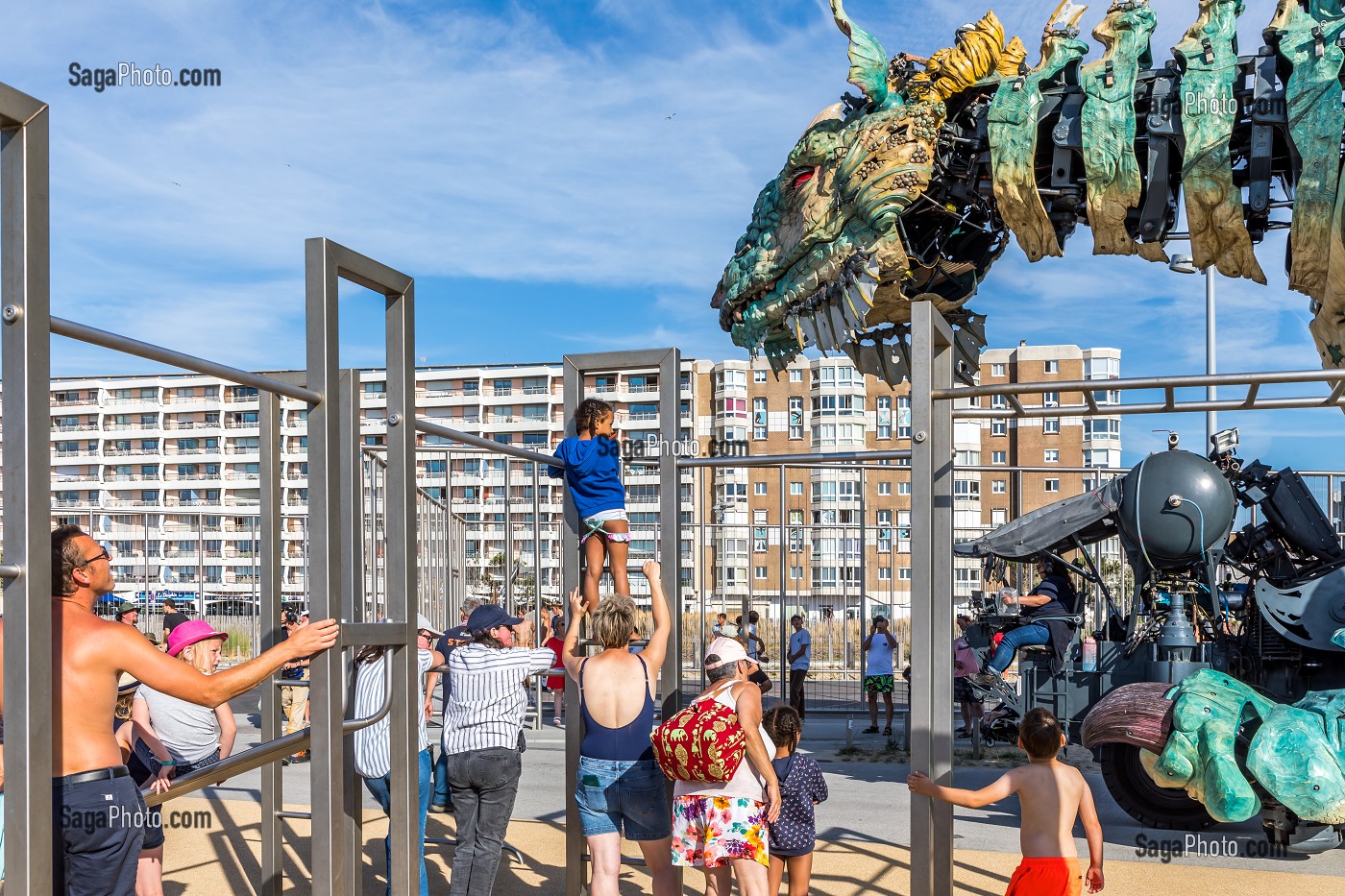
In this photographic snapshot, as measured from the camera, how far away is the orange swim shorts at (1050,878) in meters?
4.59

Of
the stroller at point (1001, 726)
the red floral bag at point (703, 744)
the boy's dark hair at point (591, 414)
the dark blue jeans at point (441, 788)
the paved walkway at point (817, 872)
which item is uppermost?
the boy's dark hair at point (591, 414)

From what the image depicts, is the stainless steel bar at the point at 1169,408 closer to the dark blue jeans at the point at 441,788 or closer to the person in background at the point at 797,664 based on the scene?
the dark blue jeans at the point at 441,788

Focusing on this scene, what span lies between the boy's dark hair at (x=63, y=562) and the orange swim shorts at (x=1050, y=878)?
10.8 feet

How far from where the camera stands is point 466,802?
5.68 metres

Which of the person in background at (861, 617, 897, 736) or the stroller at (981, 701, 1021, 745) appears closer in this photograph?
the stroller at (981, 701, 1021, 745)

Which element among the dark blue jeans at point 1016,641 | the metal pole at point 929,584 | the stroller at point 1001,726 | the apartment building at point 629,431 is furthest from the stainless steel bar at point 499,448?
the apartment building at point 629,431

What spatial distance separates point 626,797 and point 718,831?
0.40m

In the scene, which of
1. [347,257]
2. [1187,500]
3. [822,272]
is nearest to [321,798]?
[347,257]

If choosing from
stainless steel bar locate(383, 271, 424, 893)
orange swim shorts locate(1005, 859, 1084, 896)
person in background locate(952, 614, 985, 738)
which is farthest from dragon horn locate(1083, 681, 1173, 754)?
stainless steel bar locate(383, 271, 424, 893)

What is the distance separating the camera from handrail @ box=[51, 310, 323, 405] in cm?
282

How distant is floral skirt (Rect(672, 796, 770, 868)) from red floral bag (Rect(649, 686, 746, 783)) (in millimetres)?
144

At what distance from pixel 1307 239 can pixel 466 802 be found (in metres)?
4.70

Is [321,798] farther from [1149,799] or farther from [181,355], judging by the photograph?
[1149,799]

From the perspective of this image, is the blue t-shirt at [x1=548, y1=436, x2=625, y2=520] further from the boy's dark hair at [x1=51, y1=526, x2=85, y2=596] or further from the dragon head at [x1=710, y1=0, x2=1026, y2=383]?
the boy's dark hair at [x1=51, y1=526, x2=85, y2=596]
